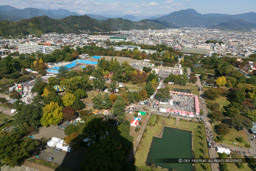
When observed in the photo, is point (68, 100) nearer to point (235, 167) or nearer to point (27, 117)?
point (27, 117)

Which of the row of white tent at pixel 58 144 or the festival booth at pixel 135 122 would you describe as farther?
the festival booth at pixel 135 122

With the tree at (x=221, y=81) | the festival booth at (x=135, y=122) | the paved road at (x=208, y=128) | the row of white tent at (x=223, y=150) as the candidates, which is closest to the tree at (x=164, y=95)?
the paved road at (x=208, y=128)

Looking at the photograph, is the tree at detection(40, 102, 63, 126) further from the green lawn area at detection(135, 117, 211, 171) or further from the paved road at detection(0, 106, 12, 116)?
the green lawn area at detection(135, 117, 211, 171)

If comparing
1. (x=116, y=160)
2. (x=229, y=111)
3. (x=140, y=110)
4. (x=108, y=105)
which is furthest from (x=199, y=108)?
(x=116, y=160)

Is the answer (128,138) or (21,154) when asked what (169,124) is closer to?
(128,138)

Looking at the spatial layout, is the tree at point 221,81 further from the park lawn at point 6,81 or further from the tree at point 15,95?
the park lawn at point 6,81

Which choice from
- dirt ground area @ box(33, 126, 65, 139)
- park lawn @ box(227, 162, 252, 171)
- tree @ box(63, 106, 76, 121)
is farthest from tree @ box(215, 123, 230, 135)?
dirt ground area @ box(33, 126, 65, 139)
